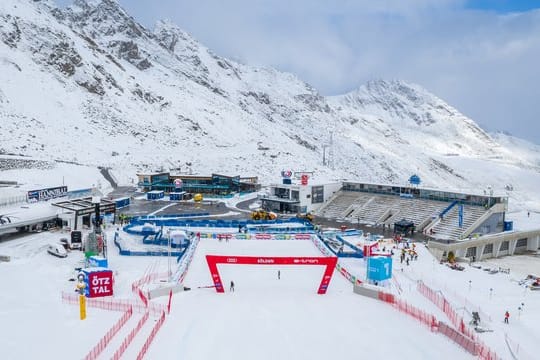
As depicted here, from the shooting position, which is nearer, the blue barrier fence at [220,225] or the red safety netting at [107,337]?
the red safety netting at [107,337]

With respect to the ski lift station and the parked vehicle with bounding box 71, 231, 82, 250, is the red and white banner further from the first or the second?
the ski lift station

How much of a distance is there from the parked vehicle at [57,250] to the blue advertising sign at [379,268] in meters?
24.4

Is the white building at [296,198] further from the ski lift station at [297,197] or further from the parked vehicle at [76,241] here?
the parked vehicle at [76,241]

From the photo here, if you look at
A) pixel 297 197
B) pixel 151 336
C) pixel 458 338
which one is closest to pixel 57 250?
pixel 151 336

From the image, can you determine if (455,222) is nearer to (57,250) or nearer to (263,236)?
(263,236)

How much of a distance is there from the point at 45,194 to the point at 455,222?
49.1 metres

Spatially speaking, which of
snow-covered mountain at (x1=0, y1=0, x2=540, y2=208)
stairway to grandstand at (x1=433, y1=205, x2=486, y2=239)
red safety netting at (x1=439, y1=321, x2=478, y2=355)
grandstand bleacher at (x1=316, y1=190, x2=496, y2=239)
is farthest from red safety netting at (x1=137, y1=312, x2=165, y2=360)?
snow-covered mountain at (x1=0, y1=0, x2=540, y2=208)

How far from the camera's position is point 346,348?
21.5 m

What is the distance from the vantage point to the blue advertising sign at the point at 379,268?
107ft

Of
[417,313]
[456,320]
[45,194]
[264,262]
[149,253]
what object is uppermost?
[45,194]

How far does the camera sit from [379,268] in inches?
1280

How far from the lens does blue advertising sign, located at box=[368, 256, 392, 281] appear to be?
32.5 m

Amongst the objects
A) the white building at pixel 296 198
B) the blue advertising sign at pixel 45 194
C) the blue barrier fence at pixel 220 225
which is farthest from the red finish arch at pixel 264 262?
the blue advertising sign at pixel 45 194

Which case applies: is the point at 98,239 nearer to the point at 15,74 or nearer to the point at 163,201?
the point at 163,201
